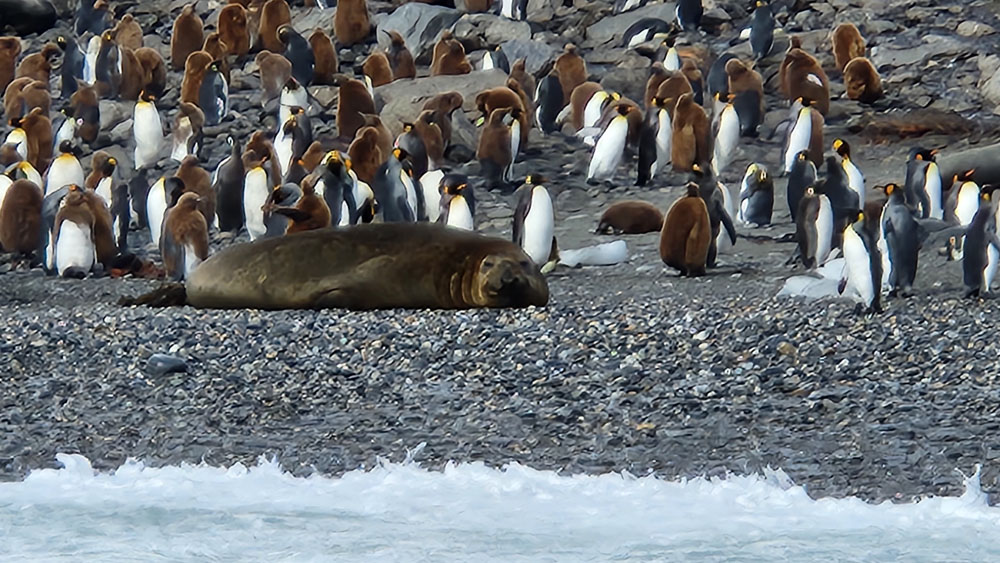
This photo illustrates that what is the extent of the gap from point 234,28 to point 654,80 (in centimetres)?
495

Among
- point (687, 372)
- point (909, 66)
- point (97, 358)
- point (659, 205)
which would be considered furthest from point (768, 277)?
point (909, 66)

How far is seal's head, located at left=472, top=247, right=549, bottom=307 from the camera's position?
709 cm

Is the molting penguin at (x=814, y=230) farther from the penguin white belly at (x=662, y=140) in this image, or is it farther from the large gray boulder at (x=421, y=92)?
the large gray boulder at (x=421, y=92)

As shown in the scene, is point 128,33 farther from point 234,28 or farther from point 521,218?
point 521,218

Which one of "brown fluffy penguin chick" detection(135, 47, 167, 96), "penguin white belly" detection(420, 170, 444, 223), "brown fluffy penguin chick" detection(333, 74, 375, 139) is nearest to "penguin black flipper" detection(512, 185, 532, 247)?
"penguin white belly" detection(420, 170, 444, 223)

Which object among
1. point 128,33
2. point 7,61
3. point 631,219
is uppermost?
point 128,33

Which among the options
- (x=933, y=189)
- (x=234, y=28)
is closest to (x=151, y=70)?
(x=234, y=28)

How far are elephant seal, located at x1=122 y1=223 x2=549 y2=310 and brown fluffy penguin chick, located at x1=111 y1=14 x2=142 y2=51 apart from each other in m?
11.5

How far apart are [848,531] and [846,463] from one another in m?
0.42

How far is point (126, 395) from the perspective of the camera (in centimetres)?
548

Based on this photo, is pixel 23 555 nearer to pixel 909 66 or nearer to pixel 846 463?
pixel 846 463

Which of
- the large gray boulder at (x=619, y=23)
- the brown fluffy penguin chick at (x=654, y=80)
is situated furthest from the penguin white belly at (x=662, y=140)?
the large gray boulder at (x=619, y=23)

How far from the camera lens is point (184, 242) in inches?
377

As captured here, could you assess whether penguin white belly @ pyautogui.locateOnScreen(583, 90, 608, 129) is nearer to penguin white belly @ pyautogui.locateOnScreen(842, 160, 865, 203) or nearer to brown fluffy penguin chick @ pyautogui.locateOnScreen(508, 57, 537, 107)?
brown fluffy penguin chick @ pyautogui.locateOnScreen(508, 57, 537, 107)
